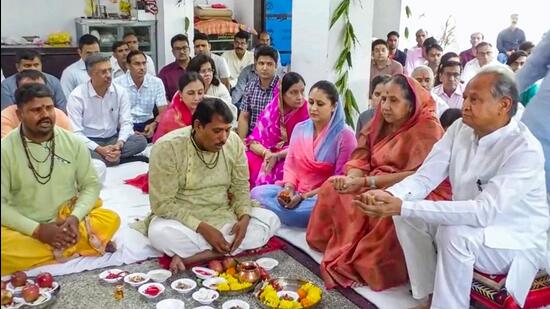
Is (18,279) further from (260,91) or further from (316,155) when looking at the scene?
(260,91)

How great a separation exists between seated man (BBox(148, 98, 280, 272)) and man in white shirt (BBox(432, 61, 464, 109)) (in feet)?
7.94

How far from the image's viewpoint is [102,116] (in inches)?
190

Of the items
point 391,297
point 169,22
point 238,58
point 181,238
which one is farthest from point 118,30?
point 391,297

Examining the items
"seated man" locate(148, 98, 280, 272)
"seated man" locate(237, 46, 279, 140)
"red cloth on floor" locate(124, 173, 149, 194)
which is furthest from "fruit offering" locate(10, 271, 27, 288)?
"seated man" locate(237, 46, 279, 140)

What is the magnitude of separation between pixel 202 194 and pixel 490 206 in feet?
4.98

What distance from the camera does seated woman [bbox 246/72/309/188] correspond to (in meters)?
4.19

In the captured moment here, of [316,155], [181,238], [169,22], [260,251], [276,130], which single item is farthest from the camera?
[169,22]

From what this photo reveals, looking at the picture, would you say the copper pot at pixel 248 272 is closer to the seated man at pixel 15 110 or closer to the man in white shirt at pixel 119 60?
the seated man at pixel 15 110

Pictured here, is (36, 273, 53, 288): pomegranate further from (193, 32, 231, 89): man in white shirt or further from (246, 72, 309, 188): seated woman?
(193, 32, 231, 89): man in white shirt

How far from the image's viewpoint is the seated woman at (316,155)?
3.65 m

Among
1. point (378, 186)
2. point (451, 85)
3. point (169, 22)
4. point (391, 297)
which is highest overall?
point (169, 22)

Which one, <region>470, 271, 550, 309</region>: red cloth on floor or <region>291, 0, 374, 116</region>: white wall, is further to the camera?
<region>291, 0, 374, 116</region>: white wall

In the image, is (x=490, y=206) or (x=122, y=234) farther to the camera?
(x=122, y=234)

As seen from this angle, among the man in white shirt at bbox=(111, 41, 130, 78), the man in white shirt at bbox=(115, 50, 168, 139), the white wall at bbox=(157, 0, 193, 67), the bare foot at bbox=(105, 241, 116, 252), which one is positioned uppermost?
the white wall at bbox=(157, 0, 193, 67)
